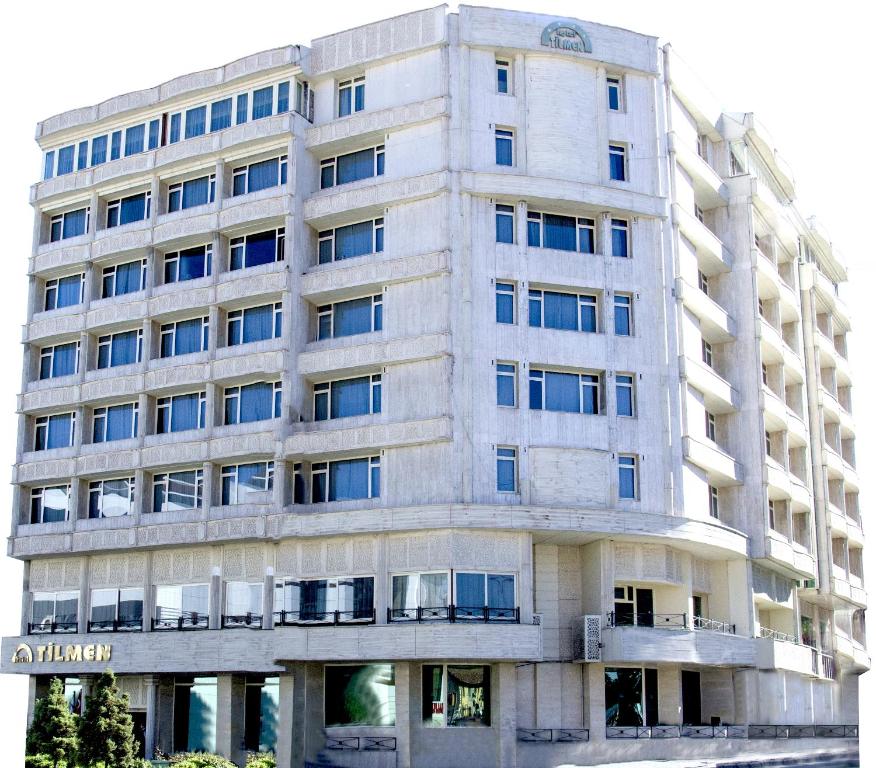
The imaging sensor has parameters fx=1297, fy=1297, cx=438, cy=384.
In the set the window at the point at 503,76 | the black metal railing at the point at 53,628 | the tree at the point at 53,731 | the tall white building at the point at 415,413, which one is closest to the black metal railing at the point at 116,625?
the tall white building at the point at 415,413

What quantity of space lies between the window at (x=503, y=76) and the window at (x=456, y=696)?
25.1m

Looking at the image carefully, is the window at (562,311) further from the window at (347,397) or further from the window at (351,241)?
the window at (351,241)

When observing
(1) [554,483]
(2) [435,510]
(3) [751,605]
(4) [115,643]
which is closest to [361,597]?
(2) [435,510]

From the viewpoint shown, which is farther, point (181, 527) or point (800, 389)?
point (800, 389)

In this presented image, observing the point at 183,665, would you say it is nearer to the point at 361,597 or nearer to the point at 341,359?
the point at 361,597

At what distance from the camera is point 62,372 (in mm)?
65375

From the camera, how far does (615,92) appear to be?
5906cm

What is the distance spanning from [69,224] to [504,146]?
79.5 feet

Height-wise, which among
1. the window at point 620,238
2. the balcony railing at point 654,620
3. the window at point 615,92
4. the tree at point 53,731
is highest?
the window at point 615,92

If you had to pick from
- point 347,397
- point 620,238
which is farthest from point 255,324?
point 620,238

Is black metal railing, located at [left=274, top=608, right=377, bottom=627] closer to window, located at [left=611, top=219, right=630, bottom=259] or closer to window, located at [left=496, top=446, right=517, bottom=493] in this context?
window, located at [left=496, top=446, right=517, bottom=493]

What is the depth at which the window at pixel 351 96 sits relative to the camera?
59.8 metres

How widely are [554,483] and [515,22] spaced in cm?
2063

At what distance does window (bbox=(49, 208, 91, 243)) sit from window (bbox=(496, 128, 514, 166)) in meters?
22.2
